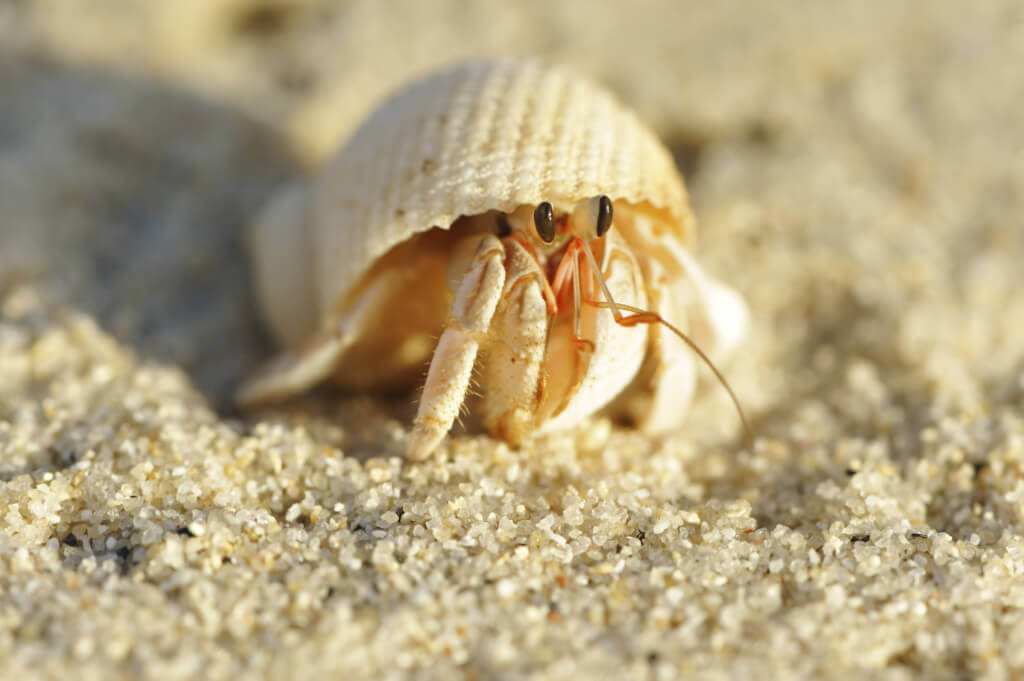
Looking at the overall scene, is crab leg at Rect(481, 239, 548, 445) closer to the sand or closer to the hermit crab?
the hermit crab

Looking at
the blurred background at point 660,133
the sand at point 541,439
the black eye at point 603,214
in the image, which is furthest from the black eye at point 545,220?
the blurred background at point 660,133

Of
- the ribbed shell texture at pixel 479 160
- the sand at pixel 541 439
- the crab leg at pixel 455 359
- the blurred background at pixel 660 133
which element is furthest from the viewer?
the blurred background at pixel 660 133

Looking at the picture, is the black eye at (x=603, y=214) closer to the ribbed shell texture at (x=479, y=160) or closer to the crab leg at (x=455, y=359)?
the ribbed shell texture at (x=479, y=160)

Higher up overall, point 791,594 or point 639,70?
point 639,70

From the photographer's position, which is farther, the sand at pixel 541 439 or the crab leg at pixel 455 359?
the crab leg at pixel 455 359

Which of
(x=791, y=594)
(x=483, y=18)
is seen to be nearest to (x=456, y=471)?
(x=791, y=594)

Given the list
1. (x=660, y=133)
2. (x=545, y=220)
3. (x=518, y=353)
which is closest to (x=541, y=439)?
(x=518, y=353)

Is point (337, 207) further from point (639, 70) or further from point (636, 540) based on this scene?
point (639, 70)

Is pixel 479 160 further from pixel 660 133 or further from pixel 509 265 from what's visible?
pixel 660 133
